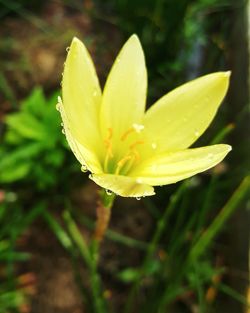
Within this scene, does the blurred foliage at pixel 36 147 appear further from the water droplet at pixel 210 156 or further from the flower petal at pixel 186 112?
the water droplet at pixel 210 156

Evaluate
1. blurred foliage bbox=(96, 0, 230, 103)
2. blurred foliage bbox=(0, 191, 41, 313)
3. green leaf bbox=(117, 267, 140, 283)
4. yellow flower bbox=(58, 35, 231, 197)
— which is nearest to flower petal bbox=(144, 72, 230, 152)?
yellow flower bbox=(58, 35, 231, 197)

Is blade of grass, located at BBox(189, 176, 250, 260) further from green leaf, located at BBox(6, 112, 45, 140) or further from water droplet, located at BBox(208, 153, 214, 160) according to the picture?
green leaf, located at BBox(6, 112, 45, 140)

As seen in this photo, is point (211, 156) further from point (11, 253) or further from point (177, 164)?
point (11, 253)

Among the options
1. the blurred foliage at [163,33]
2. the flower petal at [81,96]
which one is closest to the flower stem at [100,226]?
the flower petal at [81,96]

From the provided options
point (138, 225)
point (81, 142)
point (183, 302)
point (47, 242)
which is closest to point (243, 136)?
point (138, 225)

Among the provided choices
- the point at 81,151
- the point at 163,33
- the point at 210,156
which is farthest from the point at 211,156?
the point at 163,33
